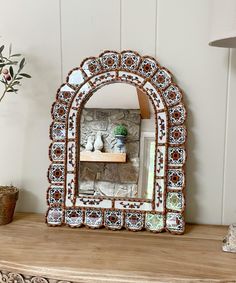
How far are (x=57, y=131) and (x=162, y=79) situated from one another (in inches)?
15.1

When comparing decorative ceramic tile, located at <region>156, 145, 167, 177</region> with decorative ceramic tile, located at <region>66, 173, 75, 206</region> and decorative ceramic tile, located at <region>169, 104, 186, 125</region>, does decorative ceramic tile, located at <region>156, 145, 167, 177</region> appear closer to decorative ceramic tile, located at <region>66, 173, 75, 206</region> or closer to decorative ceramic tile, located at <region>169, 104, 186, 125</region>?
decorative ceramic tile, located at <region>169, 104, 186, 125</region>

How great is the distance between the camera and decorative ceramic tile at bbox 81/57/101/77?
1115 mm

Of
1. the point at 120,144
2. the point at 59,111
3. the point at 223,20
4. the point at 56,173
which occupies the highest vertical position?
the point at 223,20

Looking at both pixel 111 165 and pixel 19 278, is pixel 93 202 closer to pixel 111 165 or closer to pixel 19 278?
pixel 111 165

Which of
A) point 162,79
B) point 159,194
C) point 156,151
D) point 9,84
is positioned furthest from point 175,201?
point 9,84

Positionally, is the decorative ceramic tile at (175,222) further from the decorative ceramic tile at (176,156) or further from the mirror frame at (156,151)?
the decorative ceramic tile at (176,156)

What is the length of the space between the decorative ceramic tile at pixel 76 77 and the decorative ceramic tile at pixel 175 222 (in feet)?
1.67

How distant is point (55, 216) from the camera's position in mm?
1122

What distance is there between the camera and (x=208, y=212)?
1142mm

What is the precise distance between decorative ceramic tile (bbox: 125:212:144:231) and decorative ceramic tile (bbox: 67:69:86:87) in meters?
0.45

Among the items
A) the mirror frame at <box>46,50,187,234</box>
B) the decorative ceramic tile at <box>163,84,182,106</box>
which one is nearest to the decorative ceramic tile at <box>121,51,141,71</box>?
A: the mirror frame at <box>46,50,187,234</box>

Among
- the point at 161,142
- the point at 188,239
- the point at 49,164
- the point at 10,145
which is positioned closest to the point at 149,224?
the point at 188,239

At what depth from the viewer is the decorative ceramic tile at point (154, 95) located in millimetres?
1083

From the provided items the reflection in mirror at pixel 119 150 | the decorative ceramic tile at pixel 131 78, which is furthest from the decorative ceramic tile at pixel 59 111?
the decorative ceramic tile at pixel 131 78
